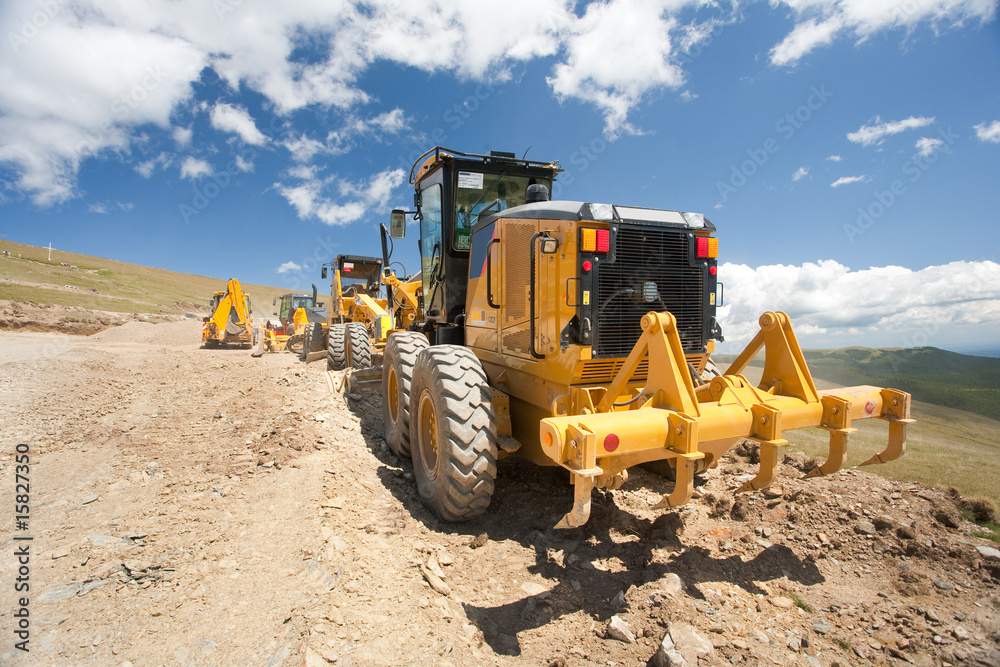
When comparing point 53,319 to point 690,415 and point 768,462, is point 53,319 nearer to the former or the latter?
point 690,415

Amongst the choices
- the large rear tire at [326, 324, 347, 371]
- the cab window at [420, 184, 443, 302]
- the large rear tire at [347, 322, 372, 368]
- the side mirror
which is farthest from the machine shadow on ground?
the large rear tire at [326, 324, 347, 371]

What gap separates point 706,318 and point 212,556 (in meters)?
3.96

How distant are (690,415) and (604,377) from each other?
2.79ft

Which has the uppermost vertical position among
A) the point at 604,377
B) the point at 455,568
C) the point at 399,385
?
the point at 604,377

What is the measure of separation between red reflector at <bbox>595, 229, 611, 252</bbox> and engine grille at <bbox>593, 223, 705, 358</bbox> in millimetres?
101

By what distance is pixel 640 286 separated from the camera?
3.62m

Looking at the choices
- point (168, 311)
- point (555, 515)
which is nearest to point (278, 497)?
point (555, 515)

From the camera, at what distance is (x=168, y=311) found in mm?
42438

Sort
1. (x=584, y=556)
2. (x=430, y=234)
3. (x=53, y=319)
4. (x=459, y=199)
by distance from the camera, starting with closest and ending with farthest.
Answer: (x=584, y=556) < (x=459, y=199) < (x=430, y=234) < (x=53, y=319)

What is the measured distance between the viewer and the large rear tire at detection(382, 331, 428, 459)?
4969 mm

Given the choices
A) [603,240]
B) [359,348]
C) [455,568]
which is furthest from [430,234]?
[359,348]

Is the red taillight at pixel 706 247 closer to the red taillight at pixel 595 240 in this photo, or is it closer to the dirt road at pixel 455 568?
the red taillight at pixel 595 240

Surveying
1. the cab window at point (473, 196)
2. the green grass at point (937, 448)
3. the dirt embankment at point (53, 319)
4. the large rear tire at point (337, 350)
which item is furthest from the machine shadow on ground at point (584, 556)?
the dirt embankment at point (53, 319)

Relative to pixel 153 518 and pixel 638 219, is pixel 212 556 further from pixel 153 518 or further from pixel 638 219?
pixel 638 219
